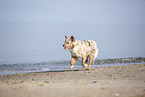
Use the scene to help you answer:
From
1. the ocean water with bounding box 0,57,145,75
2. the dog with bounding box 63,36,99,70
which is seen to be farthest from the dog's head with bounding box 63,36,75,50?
the ocean water with bounding box 0,57,145,75

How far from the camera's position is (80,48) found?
12.9 m

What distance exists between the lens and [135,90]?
608cm

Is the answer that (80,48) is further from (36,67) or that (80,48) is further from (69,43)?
(36,67)

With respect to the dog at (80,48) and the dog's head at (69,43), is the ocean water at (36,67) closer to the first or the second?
the dog at (80,48)

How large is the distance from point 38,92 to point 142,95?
2.97 m

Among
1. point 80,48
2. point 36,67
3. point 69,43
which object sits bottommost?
point 36,67

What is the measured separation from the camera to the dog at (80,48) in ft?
41.6

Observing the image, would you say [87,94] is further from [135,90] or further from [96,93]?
[135,90]

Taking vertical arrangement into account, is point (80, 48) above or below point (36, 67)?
above

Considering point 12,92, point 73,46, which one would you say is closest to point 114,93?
point 12,92

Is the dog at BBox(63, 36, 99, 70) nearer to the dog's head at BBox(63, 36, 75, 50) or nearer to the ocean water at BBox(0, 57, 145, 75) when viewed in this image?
the dog's head at BBox(63, 36, 75, 50)

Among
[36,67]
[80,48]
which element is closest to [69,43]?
[80,48]

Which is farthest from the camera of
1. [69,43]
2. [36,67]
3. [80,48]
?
[36,67]

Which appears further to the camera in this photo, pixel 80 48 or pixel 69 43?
pixel 80 48
